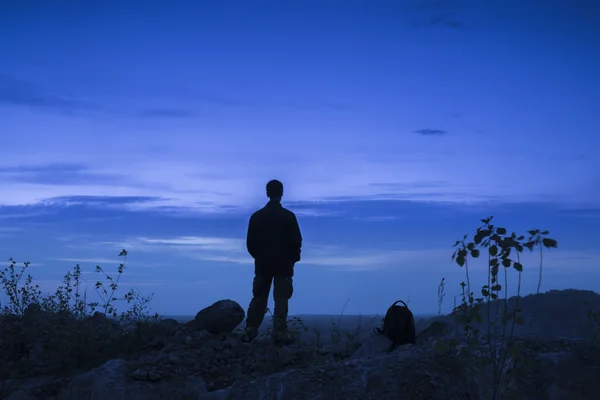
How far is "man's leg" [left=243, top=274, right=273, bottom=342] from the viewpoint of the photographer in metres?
10.9

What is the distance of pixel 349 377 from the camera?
6.20m

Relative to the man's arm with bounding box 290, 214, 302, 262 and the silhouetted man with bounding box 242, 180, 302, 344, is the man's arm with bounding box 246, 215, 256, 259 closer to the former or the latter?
Answer: the silhouetted man with bounding box 242, 180, 302, 344

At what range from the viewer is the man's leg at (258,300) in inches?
430

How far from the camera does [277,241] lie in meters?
10.7

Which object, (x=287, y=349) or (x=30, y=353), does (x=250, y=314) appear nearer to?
(x=287, y=349)

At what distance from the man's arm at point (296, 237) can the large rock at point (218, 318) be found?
1366 mm

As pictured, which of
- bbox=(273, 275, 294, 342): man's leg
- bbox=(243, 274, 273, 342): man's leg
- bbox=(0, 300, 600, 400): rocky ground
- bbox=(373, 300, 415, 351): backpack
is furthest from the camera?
bbox=(243, 274, 273, 342): man's leg

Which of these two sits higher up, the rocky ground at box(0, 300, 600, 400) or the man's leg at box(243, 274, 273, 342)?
the man's leg at box(243, 274, 273, 342)

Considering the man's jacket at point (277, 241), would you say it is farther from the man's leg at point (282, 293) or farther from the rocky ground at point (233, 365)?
the rocky ground at point (233, 365)

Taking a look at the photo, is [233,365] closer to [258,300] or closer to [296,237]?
[258,300]

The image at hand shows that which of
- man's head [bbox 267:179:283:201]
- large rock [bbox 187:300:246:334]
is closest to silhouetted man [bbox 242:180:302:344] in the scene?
man's head [bbox 267:179:283:201]

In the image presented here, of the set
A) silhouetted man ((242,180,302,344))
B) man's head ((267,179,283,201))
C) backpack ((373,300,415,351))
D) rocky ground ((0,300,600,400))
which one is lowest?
rocky ground ((0,300,600,400))

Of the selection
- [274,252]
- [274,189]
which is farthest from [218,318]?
[274,189]

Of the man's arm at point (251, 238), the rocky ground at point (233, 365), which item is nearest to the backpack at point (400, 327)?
the rocky ground at point (233, 365)
